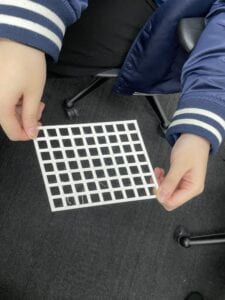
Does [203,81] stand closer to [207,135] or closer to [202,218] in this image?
[207,135]

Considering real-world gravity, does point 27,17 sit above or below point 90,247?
above

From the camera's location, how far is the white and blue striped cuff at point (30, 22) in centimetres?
44

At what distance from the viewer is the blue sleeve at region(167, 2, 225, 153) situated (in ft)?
1.82

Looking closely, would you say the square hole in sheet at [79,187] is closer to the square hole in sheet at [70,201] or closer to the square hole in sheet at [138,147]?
the square hole in sheet at [70,201]

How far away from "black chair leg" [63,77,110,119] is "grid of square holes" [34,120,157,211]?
1.69 feet

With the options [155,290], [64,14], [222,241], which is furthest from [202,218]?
[64,14]

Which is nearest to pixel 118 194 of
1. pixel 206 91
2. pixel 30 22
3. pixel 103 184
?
pixel 103 184

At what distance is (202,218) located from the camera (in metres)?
1.24

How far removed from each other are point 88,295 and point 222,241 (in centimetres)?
45

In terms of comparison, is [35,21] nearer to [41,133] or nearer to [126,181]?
[41,133]

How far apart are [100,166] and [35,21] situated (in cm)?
30

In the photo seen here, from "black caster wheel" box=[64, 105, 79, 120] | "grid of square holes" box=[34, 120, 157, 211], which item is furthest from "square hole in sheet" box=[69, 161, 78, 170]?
"black caster wheel" box=[64, 105, 79, 120]

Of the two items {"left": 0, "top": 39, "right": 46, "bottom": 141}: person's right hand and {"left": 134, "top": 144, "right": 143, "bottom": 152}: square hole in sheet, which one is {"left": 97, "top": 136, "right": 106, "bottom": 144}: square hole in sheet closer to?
{"left": 134, "top": 144, "right": 143, "bottom": 152}: square hole in sheet

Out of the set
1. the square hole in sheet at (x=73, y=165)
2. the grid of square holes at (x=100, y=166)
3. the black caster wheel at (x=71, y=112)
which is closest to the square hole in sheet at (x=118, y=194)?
the grid of square holes at (x=100, y=166)
